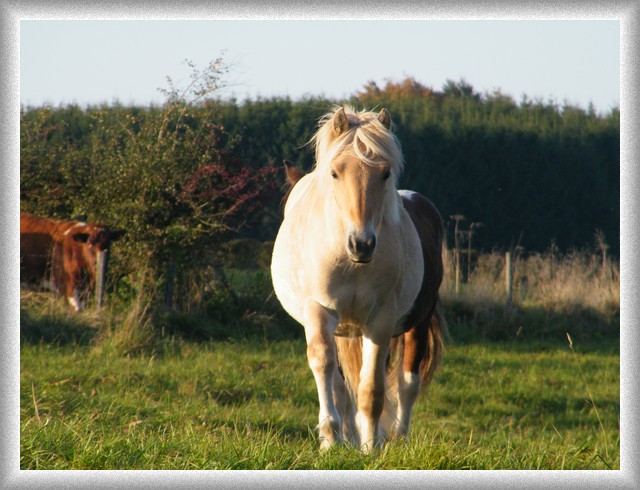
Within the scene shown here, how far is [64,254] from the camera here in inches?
415

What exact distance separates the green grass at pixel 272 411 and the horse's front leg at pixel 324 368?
0.39 feet

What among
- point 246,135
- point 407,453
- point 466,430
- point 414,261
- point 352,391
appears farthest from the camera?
point 246,135

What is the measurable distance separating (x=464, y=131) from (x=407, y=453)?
559 inches

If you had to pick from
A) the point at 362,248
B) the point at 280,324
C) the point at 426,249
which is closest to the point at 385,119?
the point at 362,248

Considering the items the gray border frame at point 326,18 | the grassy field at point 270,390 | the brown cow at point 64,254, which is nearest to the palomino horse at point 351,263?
the grassy field at point 270,390

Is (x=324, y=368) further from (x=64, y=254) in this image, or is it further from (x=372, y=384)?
(x=64, y=254)

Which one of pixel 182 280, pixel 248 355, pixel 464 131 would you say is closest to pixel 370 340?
pixel 248 355

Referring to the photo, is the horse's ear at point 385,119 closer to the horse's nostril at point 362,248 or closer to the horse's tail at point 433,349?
the horse's nostril at point 362,248

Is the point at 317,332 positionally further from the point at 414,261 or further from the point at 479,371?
the point at 479,371

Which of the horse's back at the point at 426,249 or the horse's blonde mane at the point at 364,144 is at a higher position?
the horse's blonde mane at the point at 364,144

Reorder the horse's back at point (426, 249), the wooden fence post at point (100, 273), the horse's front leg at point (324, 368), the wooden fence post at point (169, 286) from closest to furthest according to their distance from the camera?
the horse's front leg at point (324, 368), the horse's back at point (426, 249), the wooden fence post at point (100, 273), the wooden fence post at point (169, 286)

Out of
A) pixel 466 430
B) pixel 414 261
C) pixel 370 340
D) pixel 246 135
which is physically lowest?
pixel 466 430

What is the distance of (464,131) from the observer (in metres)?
17.8

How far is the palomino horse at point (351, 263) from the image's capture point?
4.79 metres
